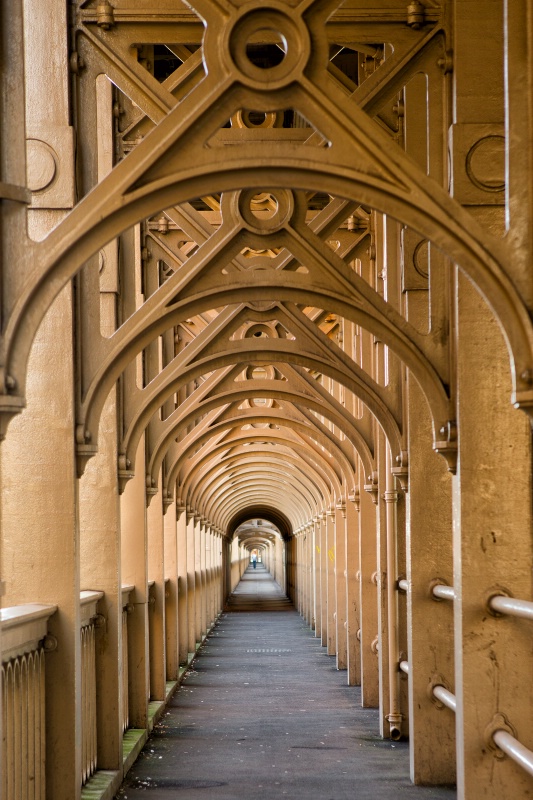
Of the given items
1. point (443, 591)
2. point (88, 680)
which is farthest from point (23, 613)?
point (443, 591)

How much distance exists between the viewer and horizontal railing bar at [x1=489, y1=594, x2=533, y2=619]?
17.6ft

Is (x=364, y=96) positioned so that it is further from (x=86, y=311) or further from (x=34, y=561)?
(x=34, y=561)

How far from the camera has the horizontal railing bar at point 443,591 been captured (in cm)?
785

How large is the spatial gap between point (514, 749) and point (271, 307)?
5.63 metres

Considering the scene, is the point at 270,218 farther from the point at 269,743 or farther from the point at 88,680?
the point at 269,743

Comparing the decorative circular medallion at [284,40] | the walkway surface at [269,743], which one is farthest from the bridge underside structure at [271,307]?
the walkway surface at [269,743]

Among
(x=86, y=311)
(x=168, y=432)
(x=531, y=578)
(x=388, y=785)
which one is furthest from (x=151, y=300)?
(x=168, y=432)

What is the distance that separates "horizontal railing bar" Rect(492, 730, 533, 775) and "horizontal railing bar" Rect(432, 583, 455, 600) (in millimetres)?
1836

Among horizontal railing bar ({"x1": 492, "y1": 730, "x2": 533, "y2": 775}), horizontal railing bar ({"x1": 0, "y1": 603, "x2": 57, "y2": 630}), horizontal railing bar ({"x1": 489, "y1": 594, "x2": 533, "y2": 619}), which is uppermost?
horizontal railing bar ({"x1": 489, "y1": 594, "x2": 533, "y2": 619})

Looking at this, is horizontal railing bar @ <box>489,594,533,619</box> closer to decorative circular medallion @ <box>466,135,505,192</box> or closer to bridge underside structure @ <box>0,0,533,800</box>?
bridge underside structure @ <box>0,0,533,800</box>

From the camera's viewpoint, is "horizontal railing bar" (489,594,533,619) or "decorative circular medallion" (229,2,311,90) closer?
"decorative circular medallion" (229,2,311,90)

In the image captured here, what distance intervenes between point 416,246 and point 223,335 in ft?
7.25

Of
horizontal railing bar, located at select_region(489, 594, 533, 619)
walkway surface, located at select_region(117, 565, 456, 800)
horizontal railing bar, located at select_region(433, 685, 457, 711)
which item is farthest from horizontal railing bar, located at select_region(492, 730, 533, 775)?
walkway surface, located at select_region(117, 565, 456, 800)

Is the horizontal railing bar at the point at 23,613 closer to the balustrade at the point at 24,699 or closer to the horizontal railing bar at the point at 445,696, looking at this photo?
the balustrade at the point at 24,699
